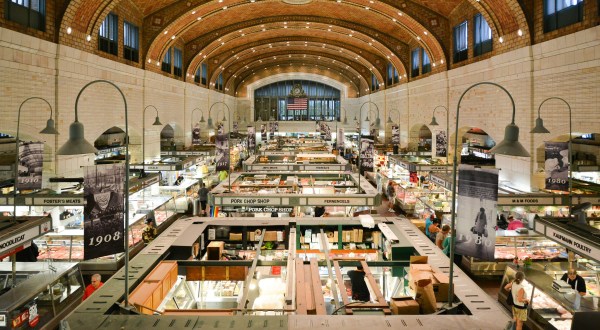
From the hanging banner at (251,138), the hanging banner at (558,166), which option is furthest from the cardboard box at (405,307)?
the hanging banner at (251,138)

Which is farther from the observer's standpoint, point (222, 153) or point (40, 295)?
point (222, 153)

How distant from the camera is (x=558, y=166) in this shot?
9828 millimetres

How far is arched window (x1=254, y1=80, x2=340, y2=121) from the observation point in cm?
4816

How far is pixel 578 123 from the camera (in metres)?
11.4

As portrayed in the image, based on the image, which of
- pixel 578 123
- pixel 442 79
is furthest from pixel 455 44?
pixel 578 123

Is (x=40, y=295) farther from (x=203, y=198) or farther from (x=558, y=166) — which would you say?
(x=558, y=166)

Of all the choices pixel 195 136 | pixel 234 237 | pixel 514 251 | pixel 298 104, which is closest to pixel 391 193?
pixel 514 251

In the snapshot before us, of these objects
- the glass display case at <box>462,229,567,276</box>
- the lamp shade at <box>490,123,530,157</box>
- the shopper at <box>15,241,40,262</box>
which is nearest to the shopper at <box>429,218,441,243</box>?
the glass display case at <box>462,229,567,276</box>

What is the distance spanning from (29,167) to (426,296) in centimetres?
927

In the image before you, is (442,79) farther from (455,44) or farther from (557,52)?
(557,52)

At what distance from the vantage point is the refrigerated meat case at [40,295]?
6.62 metres

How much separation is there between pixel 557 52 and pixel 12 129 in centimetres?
1477

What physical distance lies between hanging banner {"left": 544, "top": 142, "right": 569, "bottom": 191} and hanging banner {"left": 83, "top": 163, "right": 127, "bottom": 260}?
29.6ft

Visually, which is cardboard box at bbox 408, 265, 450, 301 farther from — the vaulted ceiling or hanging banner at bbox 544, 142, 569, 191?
the vaulted ceiling
